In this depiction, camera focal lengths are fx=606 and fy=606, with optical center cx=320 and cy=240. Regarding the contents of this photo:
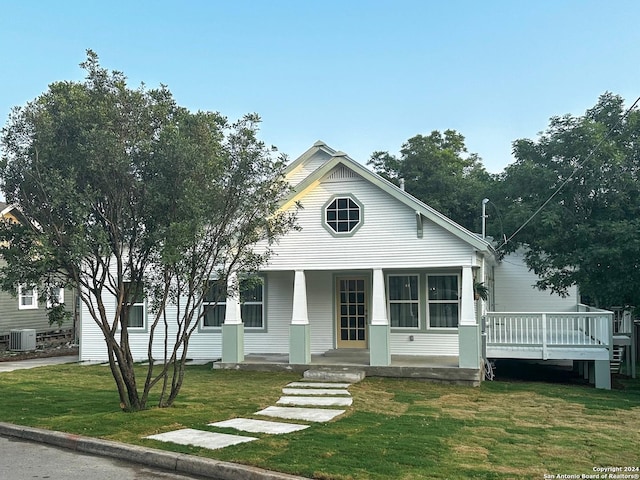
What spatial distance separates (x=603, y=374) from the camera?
44.6 feet

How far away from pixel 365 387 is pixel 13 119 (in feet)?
26.5

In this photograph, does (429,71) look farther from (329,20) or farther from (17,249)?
(17,249)

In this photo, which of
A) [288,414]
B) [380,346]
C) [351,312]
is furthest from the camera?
[351,312]

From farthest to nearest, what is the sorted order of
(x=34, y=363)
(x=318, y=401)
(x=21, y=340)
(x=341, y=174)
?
(x=21, y=340) < (x=34, y=363) < (x=341, y=174) < (x=318, y=401)

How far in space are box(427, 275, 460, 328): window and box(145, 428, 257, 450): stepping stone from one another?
30.1 ft

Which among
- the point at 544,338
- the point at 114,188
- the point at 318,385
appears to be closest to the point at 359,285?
the point at 318,385

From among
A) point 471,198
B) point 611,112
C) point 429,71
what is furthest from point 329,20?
point 471,198

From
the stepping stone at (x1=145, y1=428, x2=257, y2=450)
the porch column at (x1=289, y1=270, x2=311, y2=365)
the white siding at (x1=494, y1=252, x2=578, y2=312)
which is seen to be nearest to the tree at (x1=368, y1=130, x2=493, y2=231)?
the white siding at (x1=494, y1=252, x2=578, y2=312)

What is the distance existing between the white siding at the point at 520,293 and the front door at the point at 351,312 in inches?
267

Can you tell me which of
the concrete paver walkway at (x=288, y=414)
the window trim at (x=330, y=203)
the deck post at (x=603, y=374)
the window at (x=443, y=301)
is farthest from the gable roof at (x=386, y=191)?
the concrete paver walkway at (x=288, y=414)

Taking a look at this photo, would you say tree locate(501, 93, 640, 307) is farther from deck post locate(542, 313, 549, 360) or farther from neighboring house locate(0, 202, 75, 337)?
neighboring house locate(0, 202, 75, 337)

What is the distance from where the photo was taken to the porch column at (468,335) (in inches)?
525

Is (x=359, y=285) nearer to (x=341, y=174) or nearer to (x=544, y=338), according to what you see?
(x=341, y=174)

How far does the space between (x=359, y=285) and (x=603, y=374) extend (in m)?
6.32
